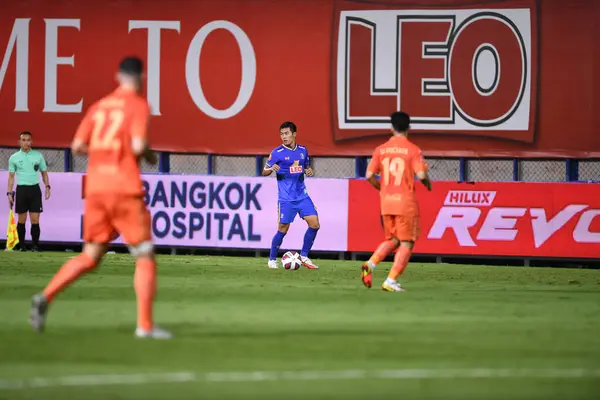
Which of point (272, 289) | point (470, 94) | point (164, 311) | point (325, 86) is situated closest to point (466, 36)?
point (470, 94)

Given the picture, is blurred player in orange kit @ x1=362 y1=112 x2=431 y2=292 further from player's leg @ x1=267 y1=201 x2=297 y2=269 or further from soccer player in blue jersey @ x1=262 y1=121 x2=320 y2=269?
player's leg @ x1=267 y1=201 x2=297 y2=269

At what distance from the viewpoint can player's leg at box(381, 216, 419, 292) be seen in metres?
15.1

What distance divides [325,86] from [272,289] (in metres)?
10.3

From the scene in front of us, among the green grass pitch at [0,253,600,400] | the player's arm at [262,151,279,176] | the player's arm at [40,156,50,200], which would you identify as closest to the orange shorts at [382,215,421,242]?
the green grass pitch at [0,253,600,400]

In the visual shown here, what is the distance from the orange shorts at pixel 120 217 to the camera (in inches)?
390

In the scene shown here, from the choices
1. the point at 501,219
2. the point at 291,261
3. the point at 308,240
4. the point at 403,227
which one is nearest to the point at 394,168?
the point at 403,227

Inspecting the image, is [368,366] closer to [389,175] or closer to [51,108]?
[389,175]

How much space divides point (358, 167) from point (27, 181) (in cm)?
640

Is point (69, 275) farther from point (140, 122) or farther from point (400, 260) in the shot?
point (400, 260)

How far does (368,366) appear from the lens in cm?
863

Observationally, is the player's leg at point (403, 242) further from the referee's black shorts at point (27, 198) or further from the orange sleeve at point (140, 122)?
the referee's black shorts at point (27, 198)

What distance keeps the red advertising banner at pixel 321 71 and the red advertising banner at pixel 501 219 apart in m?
1.83

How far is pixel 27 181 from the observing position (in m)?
23.8

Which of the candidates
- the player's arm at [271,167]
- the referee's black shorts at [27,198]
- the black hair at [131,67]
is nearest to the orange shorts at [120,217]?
the black hair at [131,67]
